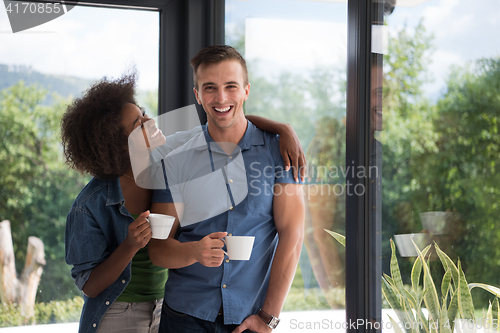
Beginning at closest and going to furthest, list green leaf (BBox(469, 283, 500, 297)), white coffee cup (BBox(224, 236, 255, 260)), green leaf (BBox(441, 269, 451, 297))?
green leaf (BBox(469, 283, 500, 297))
green leaf (BBox(441, 269, 451, 297))
white coffee cup (BBox(224, 236, 255, 260))

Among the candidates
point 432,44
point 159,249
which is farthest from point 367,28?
point 159,249

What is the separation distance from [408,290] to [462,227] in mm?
229

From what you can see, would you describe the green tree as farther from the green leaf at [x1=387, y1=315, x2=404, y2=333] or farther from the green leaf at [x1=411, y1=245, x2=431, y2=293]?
the green leaf at [x1=387, y1=315, x2=404, y2=333]

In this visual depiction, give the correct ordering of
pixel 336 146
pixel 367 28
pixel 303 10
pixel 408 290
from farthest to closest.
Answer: pixel 303 10 → pixel 336 146 → pixel 367 28 → pixel 408 290

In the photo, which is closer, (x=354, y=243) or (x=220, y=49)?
(x=354, y=243)

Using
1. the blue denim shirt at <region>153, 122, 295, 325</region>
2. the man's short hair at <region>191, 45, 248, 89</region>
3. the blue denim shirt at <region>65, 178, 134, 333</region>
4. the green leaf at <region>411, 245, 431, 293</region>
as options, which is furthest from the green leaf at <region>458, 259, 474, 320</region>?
the blue denim shirt at <region>65, 178, 134, 333</region>

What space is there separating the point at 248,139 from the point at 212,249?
0.42 meters

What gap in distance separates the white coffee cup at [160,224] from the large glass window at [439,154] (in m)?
0.60

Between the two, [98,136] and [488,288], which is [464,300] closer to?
[488,288]

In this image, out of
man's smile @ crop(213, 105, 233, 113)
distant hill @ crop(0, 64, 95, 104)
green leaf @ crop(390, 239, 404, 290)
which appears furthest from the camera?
distant hill @ crop(0, 64, 95, 104)

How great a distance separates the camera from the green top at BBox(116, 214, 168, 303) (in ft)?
4.69

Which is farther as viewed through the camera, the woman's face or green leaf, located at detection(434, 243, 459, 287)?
the woman's face

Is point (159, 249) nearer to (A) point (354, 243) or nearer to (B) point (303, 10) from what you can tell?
(A) point (354, 243)

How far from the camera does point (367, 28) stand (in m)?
1.10
